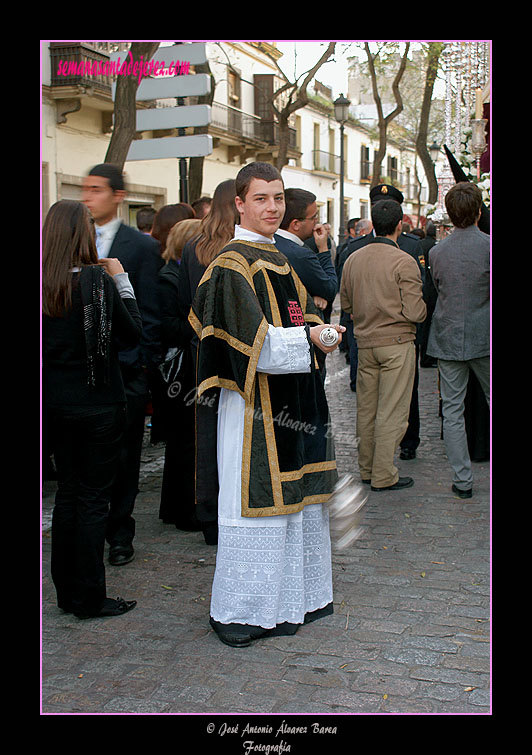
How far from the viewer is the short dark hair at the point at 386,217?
6.02 meters

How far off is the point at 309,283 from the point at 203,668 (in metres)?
2.07

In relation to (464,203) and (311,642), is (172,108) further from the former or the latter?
(311,642)

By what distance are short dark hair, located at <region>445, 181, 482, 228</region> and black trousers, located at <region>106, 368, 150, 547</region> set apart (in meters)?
2.48

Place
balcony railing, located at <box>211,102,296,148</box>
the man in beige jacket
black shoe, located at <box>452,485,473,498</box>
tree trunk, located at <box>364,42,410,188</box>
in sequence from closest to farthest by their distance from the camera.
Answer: black shoe, located at <box>452,485,473,498</box>, the man in beige jacket, tree trunk, located at <box>364,42,410,188</box>, balcony railing, located at <box>211,102,296,148</box>

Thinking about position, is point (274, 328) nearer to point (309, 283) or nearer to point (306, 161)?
point (309, 283)

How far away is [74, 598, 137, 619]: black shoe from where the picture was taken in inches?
152

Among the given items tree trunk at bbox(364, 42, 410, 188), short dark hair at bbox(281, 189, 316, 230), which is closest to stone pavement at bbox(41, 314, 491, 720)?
short dark hair at bbox(281, 189, 316, 230)

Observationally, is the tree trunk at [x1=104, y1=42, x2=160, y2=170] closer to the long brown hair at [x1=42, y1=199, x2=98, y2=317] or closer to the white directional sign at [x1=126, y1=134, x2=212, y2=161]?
the white directional sign at [x1=126, y1=134, x2=212, y2=161]

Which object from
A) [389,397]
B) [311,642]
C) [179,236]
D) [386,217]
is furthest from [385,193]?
[311,642]

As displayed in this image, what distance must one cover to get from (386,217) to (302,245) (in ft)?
5.65

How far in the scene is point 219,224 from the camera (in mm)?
4660

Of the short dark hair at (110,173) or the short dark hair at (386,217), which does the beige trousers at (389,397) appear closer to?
the short dark hair at (386,217)

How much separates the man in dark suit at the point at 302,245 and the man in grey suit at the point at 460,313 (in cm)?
126

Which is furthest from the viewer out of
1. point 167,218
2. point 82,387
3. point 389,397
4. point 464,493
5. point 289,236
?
point 389,397
